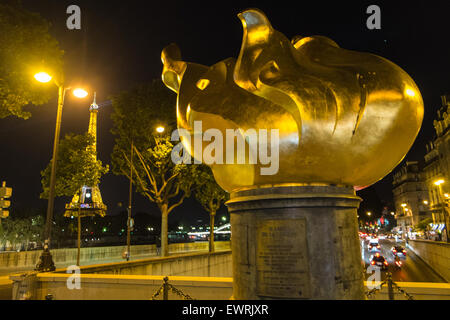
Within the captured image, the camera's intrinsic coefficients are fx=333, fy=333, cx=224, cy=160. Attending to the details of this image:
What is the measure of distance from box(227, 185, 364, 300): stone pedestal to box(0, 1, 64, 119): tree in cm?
1093

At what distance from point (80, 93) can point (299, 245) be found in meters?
11.8

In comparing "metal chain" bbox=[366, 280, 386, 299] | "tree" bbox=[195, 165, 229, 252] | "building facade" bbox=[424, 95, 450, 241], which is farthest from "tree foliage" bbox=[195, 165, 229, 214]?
"building facade" bbox=[424, 95, 450, 241]

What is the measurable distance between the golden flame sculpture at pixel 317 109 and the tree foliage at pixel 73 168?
1796 cm

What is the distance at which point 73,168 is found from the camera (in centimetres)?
2028

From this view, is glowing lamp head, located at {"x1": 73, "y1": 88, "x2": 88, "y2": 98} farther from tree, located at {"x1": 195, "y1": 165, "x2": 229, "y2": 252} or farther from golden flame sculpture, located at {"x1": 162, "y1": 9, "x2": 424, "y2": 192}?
tree, located at {"x1": 195, "y1": 165, "x2": 229, "y2": 252}

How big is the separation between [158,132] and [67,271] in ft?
43.7

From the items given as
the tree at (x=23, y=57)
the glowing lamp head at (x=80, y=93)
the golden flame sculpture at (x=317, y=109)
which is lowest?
the golden flame sculpture at (x=317, y=109)

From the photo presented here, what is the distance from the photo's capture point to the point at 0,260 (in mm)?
22188

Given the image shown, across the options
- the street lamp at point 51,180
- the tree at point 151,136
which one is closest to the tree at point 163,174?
the tree at point 151,136

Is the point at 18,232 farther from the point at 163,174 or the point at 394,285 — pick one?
the point at 394,285

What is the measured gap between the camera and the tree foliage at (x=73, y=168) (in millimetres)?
19969

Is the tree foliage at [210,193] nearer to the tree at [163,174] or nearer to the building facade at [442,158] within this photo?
the tree at [163,174]
